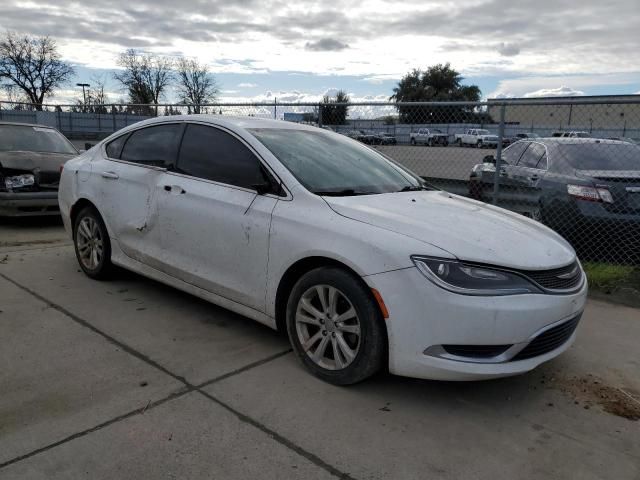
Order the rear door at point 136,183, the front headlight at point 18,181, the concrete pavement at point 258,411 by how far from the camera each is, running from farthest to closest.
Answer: the front headlight at point 18,181 → the rear door at point 136,183 → the concrete pavement at point 258,411

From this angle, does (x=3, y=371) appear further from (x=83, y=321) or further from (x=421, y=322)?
(x=421, y=322)

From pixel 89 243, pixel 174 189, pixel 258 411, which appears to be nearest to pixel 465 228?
pixel 258 411

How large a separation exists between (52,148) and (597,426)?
8.32 meters

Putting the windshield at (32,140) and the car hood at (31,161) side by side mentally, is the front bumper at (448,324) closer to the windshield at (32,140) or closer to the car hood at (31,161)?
the car hood at (31,161)

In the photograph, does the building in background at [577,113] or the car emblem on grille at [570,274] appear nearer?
the car emblem on grille at [570,274]

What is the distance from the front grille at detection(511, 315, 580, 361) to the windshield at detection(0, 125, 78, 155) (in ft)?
25.4

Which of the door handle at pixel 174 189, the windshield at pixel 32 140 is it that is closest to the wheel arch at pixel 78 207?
the door handle at pixel 174 189

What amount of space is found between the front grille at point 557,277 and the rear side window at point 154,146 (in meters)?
2.88

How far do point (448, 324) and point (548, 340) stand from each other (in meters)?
0.70

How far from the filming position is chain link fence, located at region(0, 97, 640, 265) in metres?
5.82

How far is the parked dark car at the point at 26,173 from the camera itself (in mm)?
7340

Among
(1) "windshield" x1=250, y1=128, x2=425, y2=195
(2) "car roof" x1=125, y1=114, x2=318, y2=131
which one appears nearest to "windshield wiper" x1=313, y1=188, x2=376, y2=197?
(1) "windshield" x1=250, y1=128, x2=425, y2=195

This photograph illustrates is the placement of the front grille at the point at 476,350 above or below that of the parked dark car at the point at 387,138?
below

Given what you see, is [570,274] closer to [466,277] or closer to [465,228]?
[465,228]
